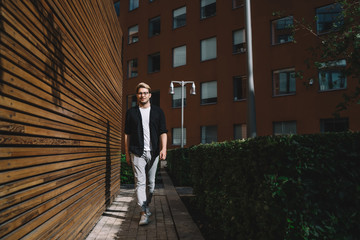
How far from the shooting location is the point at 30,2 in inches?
91.2

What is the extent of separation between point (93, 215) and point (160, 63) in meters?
22.5

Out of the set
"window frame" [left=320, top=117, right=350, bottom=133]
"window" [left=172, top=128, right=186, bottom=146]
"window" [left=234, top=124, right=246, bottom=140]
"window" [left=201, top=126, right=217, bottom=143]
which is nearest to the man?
"window frame" [left=320, top=117, right=350, bottom=133]

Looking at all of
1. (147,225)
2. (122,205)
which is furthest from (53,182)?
(122,205)

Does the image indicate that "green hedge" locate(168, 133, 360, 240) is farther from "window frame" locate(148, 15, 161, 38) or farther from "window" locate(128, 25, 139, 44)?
"window" locate(128, 25, 139, 44)

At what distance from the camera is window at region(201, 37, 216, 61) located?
23.3 meters

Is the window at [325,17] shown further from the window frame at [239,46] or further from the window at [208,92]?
the window at [208,92]

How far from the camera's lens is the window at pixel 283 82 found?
19.5m

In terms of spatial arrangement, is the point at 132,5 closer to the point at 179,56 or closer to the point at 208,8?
the point at 179,56

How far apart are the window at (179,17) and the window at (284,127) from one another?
447 inches

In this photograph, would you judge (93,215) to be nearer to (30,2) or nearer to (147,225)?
(147,225)

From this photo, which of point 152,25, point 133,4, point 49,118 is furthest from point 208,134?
point 49,118

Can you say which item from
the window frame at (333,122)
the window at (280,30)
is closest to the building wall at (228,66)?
the window frame at (333,122)

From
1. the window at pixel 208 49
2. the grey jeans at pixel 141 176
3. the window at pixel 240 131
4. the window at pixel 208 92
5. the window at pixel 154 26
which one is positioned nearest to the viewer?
the grey jeans at pixel 141 176

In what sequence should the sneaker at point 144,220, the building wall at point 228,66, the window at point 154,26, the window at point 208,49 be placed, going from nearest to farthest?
1. the sneaker at point 144,220
2. the building wall at point 228,66
3. the window at point 208,49
4. the window at point 154,26
